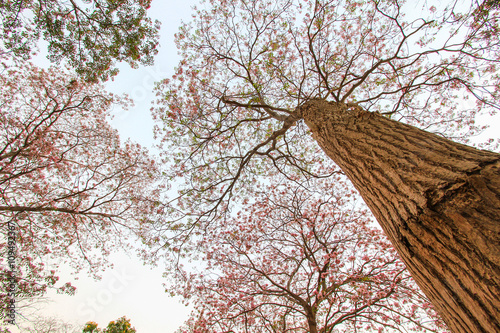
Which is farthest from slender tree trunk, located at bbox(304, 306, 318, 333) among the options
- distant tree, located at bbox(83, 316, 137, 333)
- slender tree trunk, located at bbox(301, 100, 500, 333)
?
distant tree, located at bbox(83, 316, 137, 333)

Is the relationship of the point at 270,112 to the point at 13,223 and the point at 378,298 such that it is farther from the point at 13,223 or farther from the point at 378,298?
the point at 13,223

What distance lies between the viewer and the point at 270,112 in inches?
231

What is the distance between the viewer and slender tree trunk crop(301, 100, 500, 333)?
36.1 inches

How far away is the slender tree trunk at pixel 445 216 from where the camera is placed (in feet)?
3.01

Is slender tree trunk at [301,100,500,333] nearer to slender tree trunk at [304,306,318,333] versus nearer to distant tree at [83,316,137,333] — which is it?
slender tree trunk at [304,306,318,333]

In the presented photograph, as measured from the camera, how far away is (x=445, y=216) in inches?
42.4

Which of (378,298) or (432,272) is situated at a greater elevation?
(378,298)

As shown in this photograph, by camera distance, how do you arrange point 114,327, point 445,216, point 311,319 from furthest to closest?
point 114,327 → point 311,319 → point 445,216

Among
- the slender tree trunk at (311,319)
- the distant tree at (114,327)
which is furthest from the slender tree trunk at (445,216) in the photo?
the distant tree at (114,327)

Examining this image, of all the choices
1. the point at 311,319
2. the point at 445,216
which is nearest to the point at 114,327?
the point at 311,319

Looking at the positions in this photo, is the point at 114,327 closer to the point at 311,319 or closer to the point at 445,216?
the point at 311,319

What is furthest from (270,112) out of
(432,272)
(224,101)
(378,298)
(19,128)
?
(19,128)

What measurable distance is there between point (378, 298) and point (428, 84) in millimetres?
5970

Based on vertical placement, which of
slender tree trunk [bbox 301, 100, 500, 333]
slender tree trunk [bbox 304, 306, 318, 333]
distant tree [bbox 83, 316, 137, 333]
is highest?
distant tree [bbox 83, 316, 137, 333]
